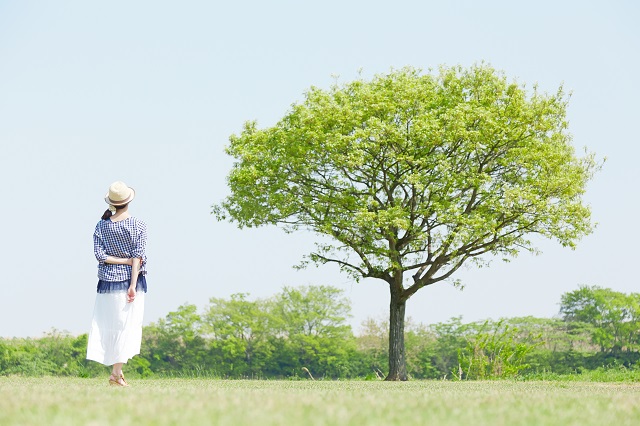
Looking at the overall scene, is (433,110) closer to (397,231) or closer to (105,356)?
(397,231)

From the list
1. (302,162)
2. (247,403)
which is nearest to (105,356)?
(247,403)

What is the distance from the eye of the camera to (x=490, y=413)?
541 cm

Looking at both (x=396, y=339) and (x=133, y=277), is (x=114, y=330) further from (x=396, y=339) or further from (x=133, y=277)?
(x=396, y=339)

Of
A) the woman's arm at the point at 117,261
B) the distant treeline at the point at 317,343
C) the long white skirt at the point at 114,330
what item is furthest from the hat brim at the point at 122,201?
the distant treeline at the point at 317,343

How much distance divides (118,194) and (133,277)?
1.18 m

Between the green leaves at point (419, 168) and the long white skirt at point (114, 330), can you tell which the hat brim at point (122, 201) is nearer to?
the long white skirt at point (114, 330)

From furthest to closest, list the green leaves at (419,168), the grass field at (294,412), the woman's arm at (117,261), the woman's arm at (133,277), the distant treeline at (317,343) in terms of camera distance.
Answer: the distant treeline at (317,343) → the green leaves at (419,168) → the woman's arm at (117,261) → the woman's arm at (133,277) → the grass field at (294,412)

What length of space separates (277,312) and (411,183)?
1168cm

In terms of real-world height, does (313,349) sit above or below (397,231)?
below

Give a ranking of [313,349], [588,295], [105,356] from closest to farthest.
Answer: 1. [105,356]
2. [313,349]
3. [588,295]

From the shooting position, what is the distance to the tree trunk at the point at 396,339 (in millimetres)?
21516

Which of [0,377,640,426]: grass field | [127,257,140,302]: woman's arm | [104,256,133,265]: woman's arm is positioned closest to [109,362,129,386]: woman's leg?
[127,257,140,302]: woman's arm

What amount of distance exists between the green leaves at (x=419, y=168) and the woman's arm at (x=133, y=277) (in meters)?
10.3

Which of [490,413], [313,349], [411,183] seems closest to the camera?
[490,413]
